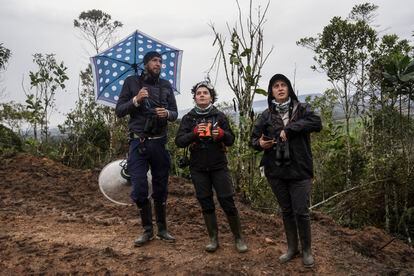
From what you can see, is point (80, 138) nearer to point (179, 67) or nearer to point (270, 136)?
point (179, 67)

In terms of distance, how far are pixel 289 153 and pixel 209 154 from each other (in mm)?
707

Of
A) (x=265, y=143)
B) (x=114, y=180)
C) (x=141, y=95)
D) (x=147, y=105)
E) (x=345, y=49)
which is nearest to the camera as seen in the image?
(x=265, y=143)

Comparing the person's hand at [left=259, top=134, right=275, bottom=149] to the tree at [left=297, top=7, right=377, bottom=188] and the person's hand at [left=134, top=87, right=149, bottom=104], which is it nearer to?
the person's hand at [left=134, top=87, right=149, bottom=104]

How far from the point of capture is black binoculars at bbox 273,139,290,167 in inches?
136

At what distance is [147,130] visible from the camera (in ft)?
12.9

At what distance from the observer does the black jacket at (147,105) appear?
397 cm

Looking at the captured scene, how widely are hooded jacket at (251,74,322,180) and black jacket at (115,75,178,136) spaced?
94 centimetres

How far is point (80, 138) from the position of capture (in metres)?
11.9

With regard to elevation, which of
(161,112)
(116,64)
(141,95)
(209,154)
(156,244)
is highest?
(116,64)

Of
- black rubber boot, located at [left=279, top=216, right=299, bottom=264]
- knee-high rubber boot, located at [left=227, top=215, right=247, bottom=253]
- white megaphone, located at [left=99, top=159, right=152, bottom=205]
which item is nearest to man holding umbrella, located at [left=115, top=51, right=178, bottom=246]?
knee-high rubber boot, located at [left=227, top=215, right=247, bottom=253]

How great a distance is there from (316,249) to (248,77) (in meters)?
2.55

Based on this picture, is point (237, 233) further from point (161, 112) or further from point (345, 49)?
point (345, 49)

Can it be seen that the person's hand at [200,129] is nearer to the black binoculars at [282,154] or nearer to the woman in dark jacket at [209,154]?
the woman in dark jacket at [209,154]

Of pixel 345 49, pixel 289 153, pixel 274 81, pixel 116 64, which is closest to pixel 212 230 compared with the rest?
pixel 289 153
